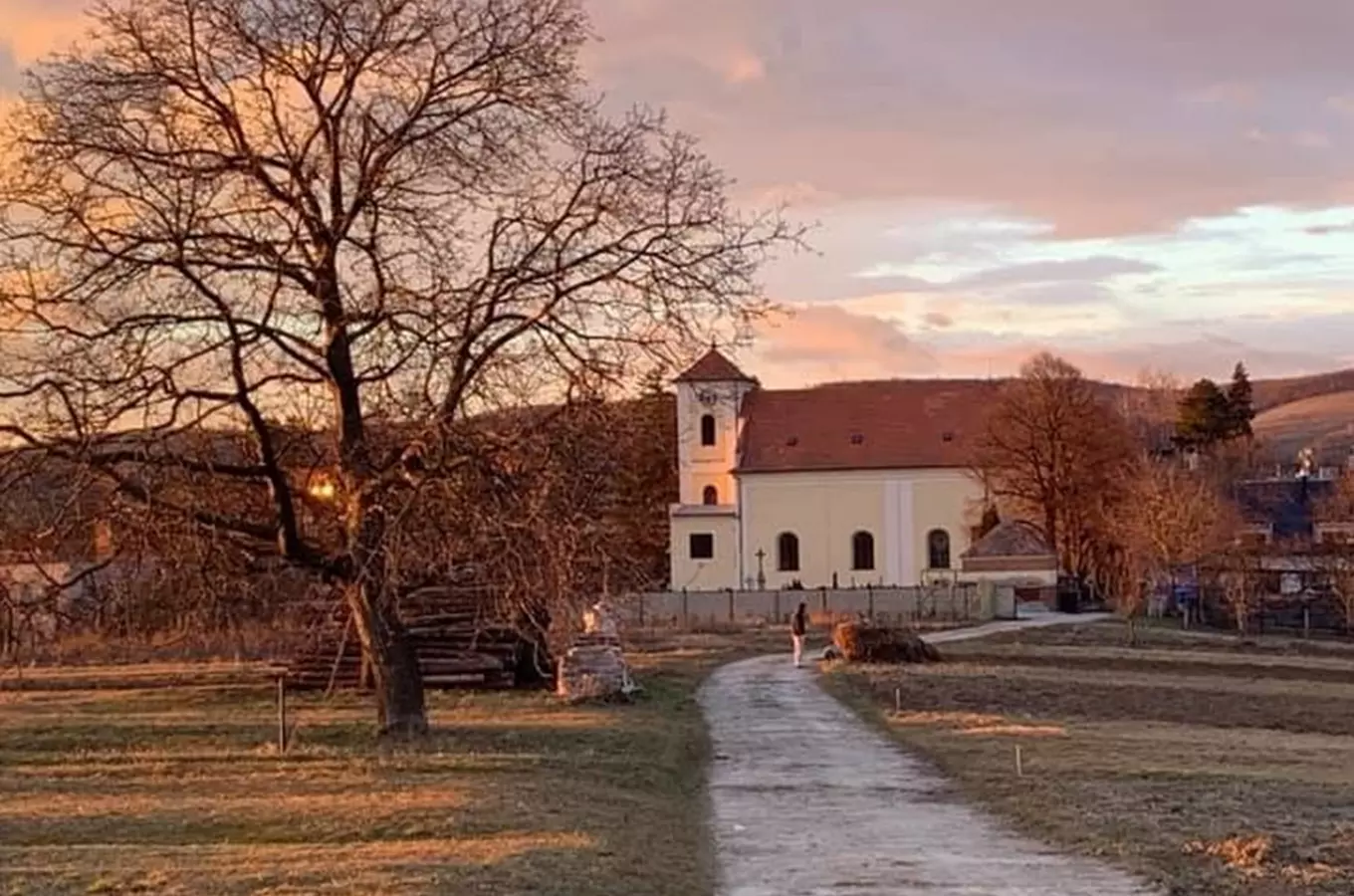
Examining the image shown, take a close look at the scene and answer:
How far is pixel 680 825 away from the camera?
1595cm

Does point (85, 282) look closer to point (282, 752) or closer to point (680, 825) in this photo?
point (282, 752)

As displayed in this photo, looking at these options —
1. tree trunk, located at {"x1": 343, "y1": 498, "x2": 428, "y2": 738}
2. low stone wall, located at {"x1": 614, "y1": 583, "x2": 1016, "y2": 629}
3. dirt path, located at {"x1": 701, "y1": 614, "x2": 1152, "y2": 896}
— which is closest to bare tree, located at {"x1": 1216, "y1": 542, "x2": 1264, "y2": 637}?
low stone wall, located at {"x1": 614, "y1": 583, "x2": 1016, "y2": 629}

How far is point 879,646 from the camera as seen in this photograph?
137 feet

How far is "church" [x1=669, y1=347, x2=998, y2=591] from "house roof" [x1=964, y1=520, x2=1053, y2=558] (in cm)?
1095

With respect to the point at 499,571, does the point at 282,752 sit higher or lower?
lower

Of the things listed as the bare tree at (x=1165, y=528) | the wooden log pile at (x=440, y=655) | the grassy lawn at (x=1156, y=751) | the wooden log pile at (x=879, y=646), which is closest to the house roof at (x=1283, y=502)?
the bare tree at (x=1165, y=528)

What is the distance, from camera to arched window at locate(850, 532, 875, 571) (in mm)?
88625

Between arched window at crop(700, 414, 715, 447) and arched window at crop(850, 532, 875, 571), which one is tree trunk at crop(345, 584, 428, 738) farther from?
arched window at crop(700, 414, 715, 447)

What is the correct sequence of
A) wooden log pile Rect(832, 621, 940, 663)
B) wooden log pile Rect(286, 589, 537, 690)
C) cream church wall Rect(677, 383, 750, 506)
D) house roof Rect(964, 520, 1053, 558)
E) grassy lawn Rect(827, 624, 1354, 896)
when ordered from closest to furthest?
grassy lawn Rect(827, 624, 1354, 896), wooden log pile Rect(286, 589, 537, 690), wooden log pile Rect(832, 621, 940, 663), house roof Rect(964, 520, 1053, 558), cream church wall Rect(677, 383, 750, 506)

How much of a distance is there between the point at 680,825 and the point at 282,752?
7.30 metres

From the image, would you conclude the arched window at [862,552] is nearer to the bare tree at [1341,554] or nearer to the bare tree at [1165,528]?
the bare tree at [1165,528]

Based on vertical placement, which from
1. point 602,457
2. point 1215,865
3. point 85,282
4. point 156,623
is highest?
point 85,282

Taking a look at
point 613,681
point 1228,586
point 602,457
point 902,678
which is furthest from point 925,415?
point 602,457

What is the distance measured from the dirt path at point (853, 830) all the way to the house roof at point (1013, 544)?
4715cm
